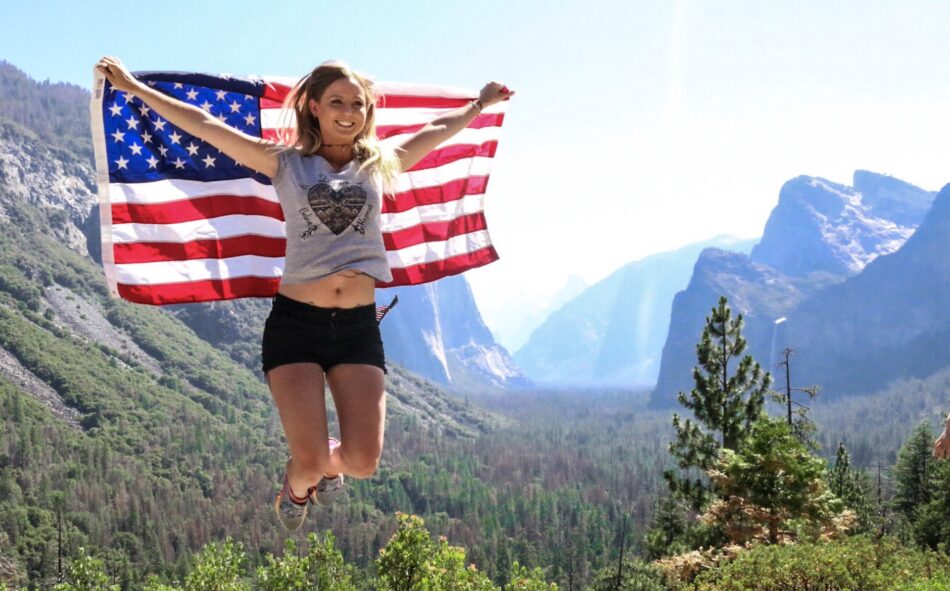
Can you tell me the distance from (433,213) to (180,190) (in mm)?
2818

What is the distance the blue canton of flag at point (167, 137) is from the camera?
7.63 metres

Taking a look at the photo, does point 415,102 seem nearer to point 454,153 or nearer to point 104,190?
point 454,153

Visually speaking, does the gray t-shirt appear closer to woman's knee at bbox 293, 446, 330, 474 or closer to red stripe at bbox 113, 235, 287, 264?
woman's knee at bbox 293, 446, 330, 474

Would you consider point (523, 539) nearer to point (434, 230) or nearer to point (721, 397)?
point (721, 397)

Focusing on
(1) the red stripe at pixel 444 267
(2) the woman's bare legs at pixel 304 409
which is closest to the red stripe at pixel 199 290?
(1) the red stripe at pixel 444 267

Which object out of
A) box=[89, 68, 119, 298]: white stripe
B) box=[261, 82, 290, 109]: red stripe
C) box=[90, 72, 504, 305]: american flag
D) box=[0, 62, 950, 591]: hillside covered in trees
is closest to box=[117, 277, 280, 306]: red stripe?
box=[90, 72, 504, 305]: american flag

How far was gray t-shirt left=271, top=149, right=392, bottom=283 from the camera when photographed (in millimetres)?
5441

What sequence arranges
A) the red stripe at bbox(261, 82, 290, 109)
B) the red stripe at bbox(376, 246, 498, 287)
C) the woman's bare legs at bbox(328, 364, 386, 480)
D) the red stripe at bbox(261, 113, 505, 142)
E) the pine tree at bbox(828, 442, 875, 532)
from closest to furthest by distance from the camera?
the woman's bare legs at bbox(328, 364, 386, 480)
the red stripe at bbox(261, 82, 290, 109)
the red stripe at bbox(261, 113, 505, 142)
the red stripe at bbox(376, 246, 498, 287)
the pine tree at bbox(828, 442, 875, 532)

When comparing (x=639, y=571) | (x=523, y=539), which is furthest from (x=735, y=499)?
(x=523, y=539)

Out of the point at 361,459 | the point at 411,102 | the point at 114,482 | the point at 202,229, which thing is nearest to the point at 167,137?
the point at 202,229

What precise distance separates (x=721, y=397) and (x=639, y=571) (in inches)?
761

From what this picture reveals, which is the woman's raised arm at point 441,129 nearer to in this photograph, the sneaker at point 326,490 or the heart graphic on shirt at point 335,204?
the heart graphic on shirt at point 335,204

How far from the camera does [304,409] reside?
530cm

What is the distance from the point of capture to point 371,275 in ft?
18.0
